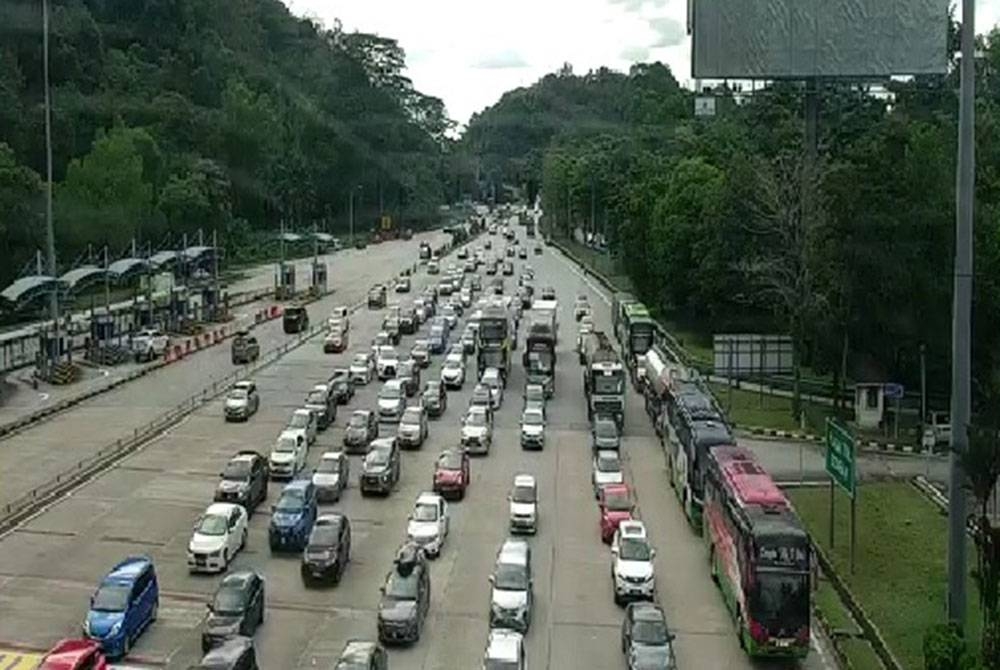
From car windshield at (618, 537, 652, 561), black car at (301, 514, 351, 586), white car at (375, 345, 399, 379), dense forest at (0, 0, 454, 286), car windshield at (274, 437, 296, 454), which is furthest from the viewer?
dense forest at (0, 0, 454, 286)

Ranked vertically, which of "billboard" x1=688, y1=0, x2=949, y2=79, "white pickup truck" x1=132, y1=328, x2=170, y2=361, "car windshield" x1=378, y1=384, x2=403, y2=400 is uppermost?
"billboard" x1=688, y1=0, x2=949, y2=79

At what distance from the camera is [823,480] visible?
112ft

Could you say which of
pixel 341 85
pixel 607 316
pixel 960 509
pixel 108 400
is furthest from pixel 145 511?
pixel 341 85

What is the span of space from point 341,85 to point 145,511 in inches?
4385

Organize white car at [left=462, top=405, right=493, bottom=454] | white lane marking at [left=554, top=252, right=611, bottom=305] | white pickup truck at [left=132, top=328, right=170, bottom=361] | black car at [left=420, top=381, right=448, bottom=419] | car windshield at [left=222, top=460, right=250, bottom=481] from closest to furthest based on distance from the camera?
1. car windshield at [left=222, top=460, right=250, bottom=481]
2. white car at [left=462, top=405, right=493, bottom=454]
3. black car at [left=420, top=381, right=448, bottom=419]
4. white pickup truck at [left=132, top=328, right=170, bottom=361]
5. white lane marking at [left=554, top=252, right=611, bottom=305]

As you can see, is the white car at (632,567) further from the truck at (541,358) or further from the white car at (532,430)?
the truck at (541,358)

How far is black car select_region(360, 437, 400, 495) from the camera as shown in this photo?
104ft

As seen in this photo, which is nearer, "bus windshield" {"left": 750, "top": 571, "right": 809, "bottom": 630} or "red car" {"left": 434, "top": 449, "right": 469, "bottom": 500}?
"bus windshield" {"left": 750, "top": 571, "right": 809, "bottom": 630}

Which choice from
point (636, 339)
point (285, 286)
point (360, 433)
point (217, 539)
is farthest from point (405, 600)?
point (285, 286)

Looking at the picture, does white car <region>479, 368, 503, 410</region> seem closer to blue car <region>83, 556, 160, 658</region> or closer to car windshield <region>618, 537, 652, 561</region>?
car windshield <region>618, 537, 652, 561</region>

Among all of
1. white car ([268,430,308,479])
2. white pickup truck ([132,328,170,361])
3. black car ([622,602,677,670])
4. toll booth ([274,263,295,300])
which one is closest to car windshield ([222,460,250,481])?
white car ([268,430,308,479])

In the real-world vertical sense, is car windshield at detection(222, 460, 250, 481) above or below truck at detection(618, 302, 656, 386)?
below

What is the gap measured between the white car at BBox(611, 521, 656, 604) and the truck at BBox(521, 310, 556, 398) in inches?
773

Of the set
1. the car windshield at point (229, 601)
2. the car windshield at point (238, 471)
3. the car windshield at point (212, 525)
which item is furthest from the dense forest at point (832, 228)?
the car windshield at point (229, 601)
